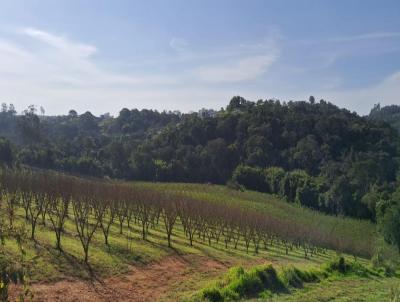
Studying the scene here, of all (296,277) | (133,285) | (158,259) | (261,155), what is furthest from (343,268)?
(261,155)

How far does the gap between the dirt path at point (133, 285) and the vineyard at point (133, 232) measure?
75 centimetres

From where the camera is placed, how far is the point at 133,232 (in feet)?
122

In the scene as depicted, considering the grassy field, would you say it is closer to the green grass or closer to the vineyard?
the vineyard

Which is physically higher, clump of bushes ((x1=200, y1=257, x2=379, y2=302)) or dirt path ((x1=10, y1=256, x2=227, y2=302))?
clump of bushes ((x1=200, y1=257, x2=379, y2=302))

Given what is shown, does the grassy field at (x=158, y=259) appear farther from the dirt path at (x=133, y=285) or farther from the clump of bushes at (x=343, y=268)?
the clump of bushes at (x=343, y=268)

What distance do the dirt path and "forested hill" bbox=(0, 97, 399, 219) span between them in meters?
46.2

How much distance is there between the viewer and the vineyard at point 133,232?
26266mm

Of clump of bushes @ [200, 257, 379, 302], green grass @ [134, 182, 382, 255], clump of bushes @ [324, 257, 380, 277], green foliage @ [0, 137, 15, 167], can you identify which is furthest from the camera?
green foliage @ [0, 137, 15, 167]

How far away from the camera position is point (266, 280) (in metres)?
18.7

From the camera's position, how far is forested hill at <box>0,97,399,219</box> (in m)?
76.4

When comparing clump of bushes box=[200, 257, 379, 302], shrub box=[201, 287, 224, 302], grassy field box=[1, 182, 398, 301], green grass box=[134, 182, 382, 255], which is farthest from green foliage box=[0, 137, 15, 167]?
shrub box=[201, 287, 224, 302]

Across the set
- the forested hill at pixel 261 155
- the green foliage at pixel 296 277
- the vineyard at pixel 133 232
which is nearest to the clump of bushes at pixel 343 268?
the green foliage at pixel 296 277

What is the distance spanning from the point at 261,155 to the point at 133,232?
193 ft

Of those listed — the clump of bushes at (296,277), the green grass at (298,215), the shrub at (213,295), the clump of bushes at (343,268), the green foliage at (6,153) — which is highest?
the green foliage at (6,153)
